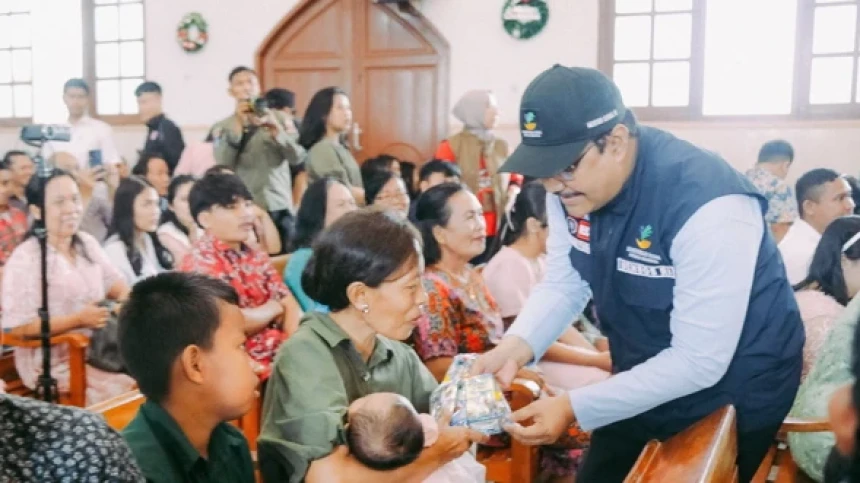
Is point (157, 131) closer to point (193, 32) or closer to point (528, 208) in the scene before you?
point (193, 32)

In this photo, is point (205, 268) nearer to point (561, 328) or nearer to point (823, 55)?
point (561, 328)

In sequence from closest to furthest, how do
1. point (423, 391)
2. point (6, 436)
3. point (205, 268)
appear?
point (6, 436) < point (423, 391) < point (205, 268)

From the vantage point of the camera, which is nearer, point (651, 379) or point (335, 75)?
point (651, 379)

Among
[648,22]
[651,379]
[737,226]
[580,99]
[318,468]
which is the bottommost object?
[318,468]

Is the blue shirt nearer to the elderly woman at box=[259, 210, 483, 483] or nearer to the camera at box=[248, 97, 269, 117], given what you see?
the elderly woman at box=[259, 210, 483, 483]

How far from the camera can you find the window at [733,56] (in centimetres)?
632

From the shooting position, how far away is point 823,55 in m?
6.34

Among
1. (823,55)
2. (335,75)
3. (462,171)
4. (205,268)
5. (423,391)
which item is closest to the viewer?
(423,391)

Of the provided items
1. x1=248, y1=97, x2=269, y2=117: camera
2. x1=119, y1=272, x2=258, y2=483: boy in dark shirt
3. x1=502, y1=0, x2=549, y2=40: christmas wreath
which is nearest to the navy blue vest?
x1=119, y1=272, x2=258, y2=483: boy in dark shirt

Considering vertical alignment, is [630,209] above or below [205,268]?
above

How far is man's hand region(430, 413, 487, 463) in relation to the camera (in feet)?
5.55

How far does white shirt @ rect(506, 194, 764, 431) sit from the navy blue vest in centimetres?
4

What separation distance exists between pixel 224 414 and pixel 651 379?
32.5 inches

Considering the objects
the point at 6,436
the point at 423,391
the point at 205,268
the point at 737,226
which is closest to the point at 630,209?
the point at 737,226
